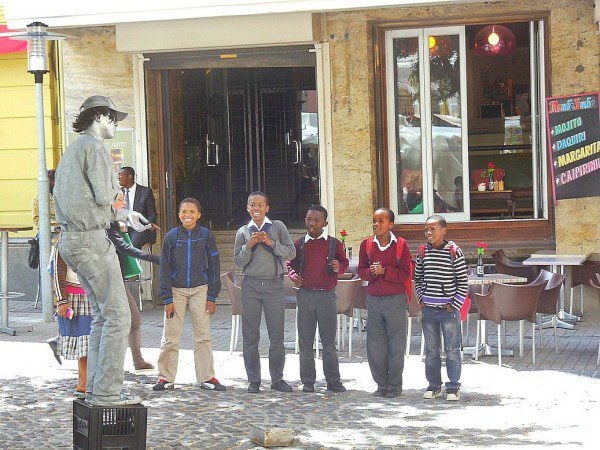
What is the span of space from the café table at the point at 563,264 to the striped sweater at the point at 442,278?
3.50m

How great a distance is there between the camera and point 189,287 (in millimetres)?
10867

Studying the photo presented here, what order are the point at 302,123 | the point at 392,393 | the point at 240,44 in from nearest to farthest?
1. the point at 392,393
2. the point at 240,44
3. the point at 302,123

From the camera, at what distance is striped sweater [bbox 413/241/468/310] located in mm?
10188

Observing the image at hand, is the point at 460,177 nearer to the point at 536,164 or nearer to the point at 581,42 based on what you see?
the point at 536,164

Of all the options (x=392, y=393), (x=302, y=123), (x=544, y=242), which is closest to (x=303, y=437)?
(x=392, y=393)

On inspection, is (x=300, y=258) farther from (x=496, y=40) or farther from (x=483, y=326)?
(x=496, y=40)

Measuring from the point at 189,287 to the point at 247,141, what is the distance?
862cm

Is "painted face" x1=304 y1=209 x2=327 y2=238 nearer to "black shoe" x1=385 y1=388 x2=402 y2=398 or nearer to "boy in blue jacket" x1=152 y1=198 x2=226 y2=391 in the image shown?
"boy in blue jacket" x1=152 y1=198 x2=226 y2=391

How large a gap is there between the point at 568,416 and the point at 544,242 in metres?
6.30

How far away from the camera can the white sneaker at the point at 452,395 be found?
10039 mm

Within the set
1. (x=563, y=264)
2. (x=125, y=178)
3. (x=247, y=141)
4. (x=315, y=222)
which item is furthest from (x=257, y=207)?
(x=247, y=141)

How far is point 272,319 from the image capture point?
10.8m

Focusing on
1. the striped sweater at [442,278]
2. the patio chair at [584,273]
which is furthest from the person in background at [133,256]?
the patio chair at [584,273]

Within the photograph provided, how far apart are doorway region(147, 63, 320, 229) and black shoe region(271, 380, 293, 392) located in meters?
8.22
